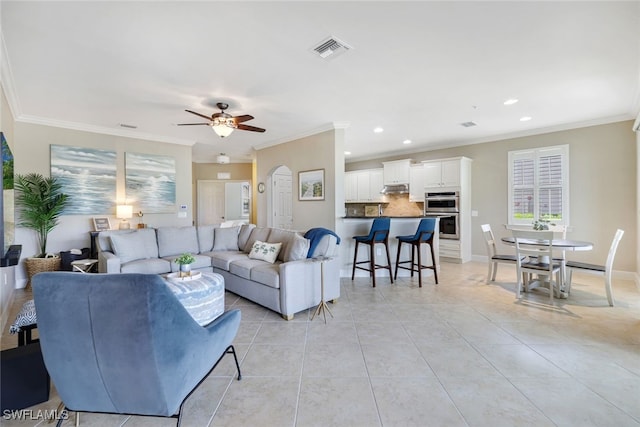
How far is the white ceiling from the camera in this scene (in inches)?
84.4

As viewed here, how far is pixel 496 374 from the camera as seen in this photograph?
81.4 inches

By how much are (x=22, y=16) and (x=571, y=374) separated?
4892mm

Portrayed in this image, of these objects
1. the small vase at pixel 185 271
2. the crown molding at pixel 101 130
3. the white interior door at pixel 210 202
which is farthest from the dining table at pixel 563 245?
the white interior door at pixel 210 202

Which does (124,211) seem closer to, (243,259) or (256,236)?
(256,236)

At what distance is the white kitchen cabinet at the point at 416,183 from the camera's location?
6.84m

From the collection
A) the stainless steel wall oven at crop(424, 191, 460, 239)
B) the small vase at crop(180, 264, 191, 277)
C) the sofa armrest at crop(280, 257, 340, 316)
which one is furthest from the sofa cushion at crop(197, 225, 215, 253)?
the stainless steel wall oven at crop(424, 191, 460, 239)

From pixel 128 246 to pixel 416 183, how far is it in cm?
599

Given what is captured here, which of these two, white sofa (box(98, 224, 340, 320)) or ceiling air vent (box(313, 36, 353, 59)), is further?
white sofa (box(98, 224, 340, 320))

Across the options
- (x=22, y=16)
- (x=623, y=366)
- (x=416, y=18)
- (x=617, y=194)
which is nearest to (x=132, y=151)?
(x=22, y=16)

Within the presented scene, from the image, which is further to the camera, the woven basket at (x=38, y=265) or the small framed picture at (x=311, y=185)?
the small framed picture at (x=311, y=185)

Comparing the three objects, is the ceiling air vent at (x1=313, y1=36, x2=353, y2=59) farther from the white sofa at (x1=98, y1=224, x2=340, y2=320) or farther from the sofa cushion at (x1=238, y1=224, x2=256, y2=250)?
the sofa cushion at (x1=238, y1=224, x2=256, y2=250)

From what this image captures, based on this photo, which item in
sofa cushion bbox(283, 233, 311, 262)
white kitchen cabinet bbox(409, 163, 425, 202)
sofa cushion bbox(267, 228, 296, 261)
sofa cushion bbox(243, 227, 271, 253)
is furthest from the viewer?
white kitchen cabinet bbox(409, 163, 425, 202)

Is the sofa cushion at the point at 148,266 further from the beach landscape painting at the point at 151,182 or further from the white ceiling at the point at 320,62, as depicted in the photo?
the white ceiling at the point at 320,62

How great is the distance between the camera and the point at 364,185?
26.7 feet
